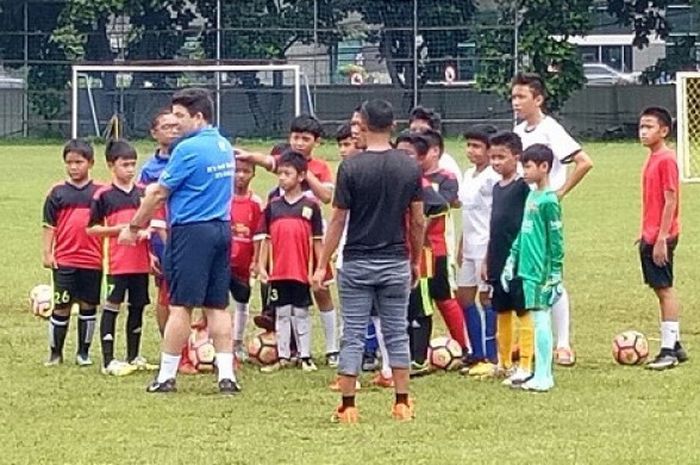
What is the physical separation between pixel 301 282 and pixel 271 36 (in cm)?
3665

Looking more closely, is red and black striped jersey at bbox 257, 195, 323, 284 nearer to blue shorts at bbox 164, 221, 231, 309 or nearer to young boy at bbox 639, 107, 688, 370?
blue shorts at bbox 164, 221, 231, 309

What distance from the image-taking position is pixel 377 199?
8.65 m

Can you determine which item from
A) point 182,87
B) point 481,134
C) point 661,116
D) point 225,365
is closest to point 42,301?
point 225,365

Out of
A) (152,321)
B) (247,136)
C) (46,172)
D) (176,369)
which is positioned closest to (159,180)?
(176,369)

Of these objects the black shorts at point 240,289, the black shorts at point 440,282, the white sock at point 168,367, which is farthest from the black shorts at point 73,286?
the black shorts at point 440,282

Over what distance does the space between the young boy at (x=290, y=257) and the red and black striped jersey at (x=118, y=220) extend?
82 cm

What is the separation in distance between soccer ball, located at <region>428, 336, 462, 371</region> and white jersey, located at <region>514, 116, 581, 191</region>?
1.29 meters

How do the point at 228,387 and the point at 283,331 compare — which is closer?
the point at 228,387

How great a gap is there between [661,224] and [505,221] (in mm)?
1265

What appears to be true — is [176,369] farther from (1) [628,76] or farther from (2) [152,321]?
(1) [628,76]

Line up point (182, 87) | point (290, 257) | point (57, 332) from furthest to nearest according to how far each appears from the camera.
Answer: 1. point (182, 87)
2. point (57, 332)
3. point (290, 257)

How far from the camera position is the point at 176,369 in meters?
9.81

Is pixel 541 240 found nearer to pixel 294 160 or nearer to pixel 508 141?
pixel 508 141

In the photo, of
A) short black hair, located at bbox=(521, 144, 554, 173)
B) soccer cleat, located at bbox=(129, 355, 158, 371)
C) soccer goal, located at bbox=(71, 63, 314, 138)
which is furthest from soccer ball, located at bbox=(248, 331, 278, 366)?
soccer goal, located at bbox=(71, 63, 314, 138)
